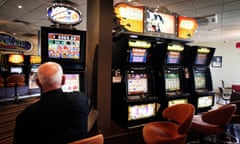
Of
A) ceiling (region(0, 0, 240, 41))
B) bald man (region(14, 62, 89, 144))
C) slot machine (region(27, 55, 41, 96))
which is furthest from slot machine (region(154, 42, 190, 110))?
slot machine (region(27, 55, 41, 96))

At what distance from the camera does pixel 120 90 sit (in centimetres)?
256

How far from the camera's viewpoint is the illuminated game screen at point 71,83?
2.28 m

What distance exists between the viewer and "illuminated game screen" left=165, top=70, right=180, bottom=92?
3.00 metres

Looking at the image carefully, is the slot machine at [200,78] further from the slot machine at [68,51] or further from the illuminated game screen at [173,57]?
the slot machine at [68,51]

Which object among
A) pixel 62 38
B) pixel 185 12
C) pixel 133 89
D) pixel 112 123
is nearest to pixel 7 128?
pixel 112 123

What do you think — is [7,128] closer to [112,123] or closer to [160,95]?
[112,123]

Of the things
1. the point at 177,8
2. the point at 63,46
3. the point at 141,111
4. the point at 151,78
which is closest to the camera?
the point at 63,46

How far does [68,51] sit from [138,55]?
107 centimetres

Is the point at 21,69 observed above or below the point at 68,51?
below

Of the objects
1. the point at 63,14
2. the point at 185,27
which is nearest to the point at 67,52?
the point at 63,14

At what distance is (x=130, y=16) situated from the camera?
8.86 ft

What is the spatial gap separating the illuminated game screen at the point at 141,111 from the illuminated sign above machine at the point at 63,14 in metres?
1.65

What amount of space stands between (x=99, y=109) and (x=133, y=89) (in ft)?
2.02

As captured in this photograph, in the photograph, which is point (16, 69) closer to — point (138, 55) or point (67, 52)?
point (67, 52)
